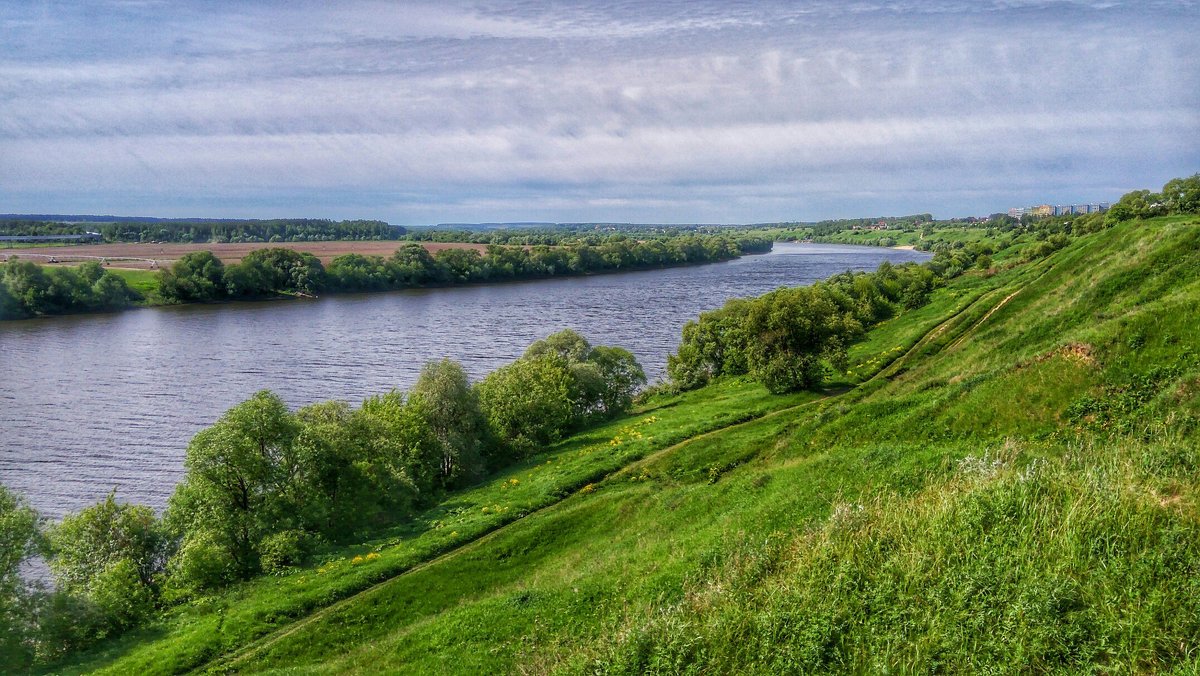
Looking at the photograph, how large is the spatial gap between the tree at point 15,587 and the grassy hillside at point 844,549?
281 cm

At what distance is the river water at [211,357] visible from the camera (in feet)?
161

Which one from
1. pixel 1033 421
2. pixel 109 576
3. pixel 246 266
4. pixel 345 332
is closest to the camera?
pixel 1033 421

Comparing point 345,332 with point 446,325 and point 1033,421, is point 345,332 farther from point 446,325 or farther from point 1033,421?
point 1033,421

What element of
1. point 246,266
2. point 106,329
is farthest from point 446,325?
point 246,266

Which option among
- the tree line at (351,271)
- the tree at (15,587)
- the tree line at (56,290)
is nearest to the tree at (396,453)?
the tree at (15,587)

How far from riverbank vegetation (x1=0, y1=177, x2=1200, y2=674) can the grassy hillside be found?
0.07 m

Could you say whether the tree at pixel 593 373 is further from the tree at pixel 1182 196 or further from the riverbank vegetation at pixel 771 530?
the tree at pixel 1182 196

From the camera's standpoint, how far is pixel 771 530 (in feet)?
59.1

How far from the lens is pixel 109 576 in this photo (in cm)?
2797

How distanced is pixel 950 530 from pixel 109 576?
33.0m

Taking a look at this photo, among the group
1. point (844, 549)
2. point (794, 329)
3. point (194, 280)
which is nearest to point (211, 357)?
point (194, 280)

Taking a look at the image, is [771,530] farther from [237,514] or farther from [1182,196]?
[1182,196]

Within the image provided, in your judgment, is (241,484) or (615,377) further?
(615,377)

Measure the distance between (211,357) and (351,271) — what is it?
72123 millimetres
